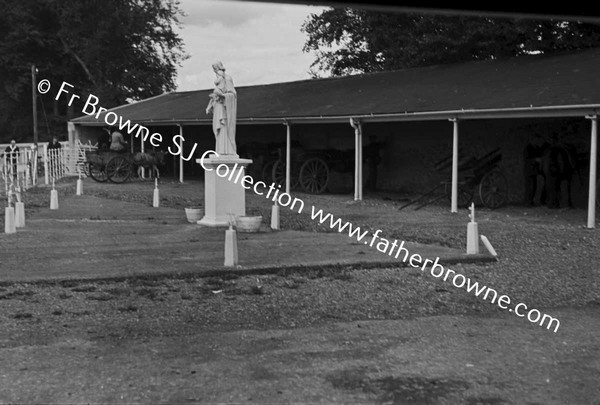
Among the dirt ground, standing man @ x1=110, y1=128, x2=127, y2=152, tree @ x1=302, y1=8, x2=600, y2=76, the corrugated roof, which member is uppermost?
tree @ x1=302, y1=8, x2=600, y2=76

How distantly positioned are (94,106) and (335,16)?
47.6 ft

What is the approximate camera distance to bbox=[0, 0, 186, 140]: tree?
4762 centimetres

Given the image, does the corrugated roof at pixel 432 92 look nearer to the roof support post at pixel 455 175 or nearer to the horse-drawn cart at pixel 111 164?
the roof support post at pixel 455 175

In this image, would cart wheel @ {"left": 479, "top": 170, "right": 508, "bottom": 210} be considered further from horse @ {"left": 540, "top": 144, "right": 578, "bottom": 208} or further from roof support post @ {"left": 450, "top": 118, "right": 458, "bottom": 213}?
roof support post @ {"left": 450, "top": 118, "right": 458, "bottom": 213}

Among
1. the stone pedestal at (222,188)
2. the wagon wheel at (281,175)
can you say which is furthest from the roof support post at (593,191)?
the wagon wheel at (281,175)

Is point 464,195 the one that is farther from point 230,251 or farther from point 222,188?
point 230,251

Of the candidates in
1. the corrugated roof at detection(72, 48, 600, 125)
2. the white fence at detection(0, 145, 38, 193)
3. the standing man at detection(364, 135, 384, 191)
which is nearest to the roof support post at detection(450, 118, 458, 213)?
the corrugated roof at detection(72, 48, 600, 125)

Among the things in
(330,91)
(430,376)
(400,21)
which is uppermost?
(400,21)

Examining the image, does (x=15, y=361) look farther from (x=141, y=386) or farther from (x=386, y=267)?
(x=386, y=267)

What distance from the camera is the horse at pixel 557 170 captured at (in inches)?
784

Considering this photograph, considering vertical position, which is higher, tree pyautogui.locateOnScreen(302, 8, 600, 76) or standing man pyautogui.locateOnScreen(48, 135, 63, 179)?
tree pyautogui.locateOnScreen(302, 8, 600, 76)

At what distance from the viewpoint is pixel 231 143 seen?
15.8 meters

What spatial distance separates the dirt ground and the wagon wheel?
47.6ft

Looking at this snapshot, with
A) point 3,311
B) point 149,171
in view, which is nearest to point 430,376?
point 3,311
